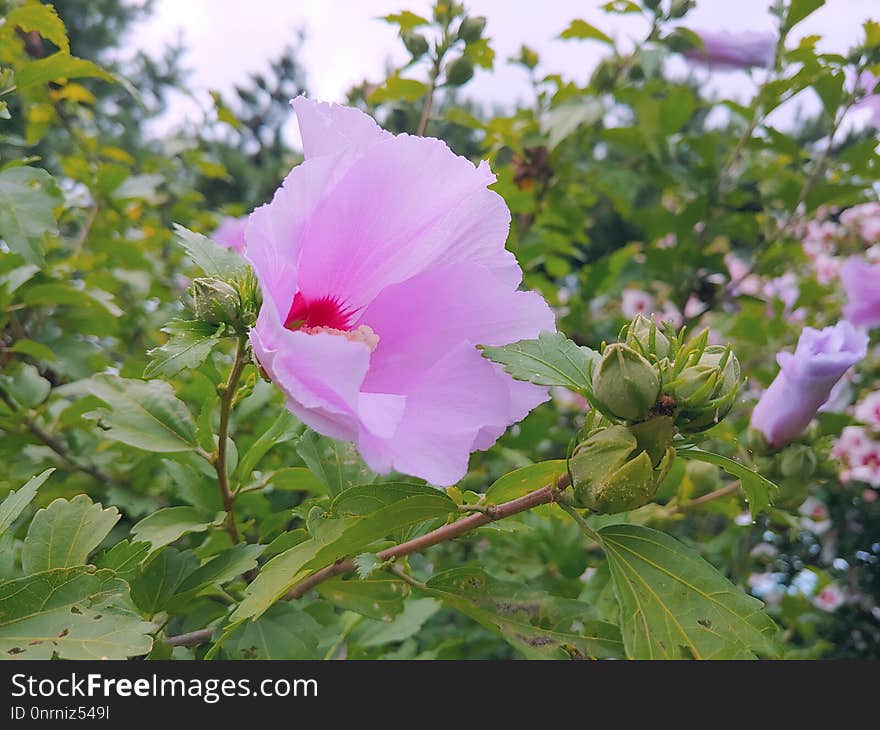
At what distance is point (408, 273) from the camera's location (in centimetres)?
54

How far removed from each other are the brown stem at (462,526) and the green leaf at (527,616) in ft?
0.23

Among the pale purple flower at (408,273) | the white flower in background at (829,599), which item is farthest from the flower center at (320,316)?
the white flower in background at (829,599)

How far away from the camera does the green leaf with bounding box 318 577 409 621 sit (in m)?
0.68

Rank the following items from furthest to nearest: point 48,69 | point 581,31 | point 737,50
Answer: point 737,50 → point 581,31 → point 48,69

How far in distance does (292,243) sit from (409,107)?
→ 3.83ft

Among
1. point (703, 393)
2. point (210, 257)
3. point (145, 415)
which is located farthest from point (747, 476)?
point (145, 415)

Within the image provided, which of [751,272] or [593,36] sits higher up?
[593,36]

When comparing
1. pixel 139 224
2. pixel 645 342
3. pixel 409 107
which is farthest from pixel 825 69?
pixel 139 224

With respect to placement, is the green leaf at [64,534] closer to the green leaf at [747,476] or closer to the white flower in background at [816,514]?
the green leaf at [747,476]

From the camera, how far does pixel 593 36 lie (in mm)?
1445

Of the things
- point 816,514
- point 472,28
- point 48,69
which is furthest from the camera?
point 816,514

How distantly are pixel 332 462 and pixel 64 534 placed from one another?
22 cm

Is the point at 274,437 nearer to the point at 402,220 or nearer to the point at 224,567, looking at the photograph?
the point at 224,567
